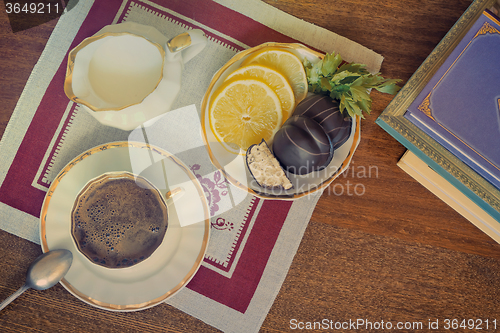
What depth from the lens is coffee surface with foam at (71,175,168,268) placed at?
0.85 meters

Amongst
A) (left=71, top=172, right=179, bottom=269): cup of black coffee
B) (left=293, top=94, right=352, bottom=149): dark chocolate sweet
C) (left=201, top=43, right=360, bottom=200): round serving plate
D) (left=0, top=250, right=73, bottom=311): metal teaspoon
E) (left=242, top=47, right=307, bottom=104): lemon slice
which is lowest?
(left=0, top=250, right=73, bottom=311): metal teaspoon

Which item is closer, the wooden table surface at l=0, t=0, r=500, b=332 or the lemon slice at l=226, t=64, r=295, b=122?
the lemon slice at l=226, t=64, r=295, b=122

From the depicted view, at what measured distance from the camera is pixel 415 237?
1051 mm

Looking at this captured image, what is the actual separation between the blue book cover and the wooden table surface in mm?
171

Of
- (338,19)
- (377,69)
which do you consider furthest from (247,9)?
(377,69)

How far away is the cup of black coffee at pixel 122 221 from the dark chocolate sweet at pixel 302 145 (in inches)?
14.5

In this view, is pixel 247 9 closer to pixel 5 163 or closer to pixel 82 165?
pixel 82 165

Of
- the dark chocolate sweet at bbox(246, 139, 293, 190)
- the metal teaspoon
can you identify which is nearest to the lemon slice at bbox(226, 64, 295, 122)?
the dark chocolate sweet at bbox(246, 139, 293, 190)

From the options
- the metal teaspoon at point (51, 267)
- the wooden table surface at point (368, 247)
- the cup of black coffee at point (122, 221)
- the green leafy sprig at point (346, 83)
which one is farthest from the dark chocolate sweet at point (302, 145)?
the metal teaspoon at point (51, 267)

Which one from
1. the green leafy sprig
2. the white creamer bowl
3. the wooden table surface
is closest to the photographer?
the white creamer bowl

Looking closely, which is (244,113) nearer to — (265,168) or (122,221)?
(265,168)

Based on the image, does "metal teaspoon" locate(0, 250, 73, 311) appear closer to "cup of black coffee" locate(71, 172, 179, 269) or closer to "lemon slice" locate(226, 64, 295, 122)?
"cup of black coffee" locate(71, 172, 179, 269)

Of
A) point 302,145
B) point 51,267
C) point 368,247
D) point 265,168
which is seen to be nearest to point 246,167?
point 265,168

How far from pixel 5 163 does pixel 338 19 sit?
1.19 metres
